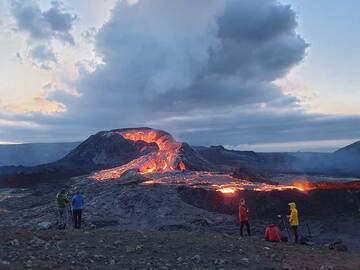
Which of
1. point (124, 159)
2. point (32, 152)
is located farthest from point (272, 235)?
point (32, 152)

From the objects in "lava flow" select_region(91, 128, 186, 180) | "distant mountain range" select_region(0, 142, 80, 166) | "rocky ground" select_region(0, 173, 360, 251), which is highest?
"distant mountain range" select_region(0, 142, 80, 166)

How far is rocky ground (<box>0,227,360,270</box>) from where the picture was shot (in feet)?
42.1

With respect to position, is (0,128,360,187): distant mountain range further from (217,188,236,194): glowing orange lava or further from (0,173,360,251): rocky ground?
(0,173,360,251): rocky ground

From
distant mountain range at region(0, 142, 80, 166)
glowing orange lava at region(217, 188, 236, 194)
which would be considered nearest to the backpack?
glowing orange lava at region(217, 188, 236, 194)

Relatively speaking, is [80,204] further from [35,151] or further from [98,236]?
[35,151]

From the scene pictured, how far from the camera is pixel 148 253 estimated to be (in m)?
14.7

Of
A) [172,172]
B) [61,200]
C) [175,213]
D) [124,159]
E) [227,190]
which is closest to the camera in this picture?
[61,200]

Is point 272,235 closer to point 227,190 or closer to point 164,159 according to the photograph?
point 227,190

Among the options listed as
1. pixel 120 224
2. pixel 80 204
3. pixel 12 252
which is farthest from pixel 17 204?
pixel 12 252

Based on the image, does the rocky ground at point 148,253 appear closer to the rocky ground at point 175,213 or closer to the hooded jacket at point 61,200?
the hooded jacket at point 61,200

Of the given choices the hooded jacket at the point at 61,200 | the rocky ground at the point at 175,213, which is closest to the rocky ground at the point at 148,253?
the hooded jacket at the point at 61,200

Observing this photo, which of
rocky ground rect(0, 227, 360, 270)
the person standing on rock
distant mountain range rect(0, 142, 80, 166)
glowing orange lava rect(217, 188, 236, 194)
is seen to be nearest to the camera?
rocky ground rect(0, 227, 360, 270)

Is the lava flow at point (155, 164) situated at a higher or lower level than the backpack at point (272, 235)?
higher

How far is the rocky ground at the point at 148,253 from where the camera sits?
12.8m
